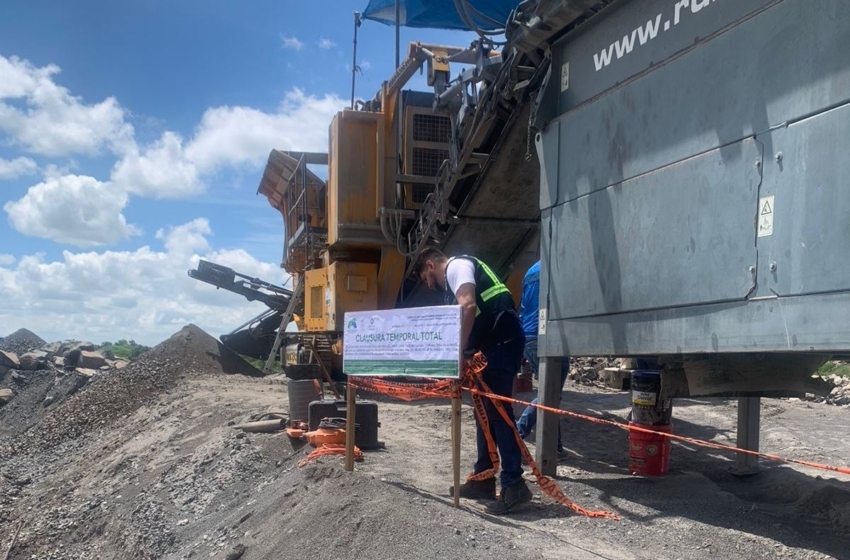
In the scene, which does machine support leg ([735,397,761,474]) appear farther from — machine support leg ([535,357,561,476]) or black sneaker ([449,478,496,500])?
black sneaker ([449,478,496,500])

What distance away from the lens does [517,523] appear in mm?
4738

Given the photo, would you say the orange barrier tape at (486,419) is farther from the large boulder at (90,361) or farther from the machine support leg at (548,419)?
the large boulder at (90,361)

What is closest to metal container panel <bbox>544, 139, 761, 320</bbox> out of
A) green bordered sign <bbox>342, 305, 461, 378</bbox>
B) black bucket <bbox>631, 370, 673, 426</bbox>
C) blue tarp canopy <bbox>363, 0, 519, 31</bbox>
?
black bucket <bbox>631, 370, 673, 426</bbox>

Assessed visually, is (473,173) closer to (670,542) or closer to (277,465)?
(277,465)

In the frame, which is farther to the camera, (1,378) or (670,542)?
(1,378)

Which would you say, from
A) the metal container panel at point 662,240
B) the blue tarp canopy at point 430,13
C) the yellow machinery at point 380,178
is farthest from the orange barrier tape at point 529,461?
the blue tarp canopy at point 430,13

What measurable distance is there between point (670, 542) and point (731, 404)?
630 cm

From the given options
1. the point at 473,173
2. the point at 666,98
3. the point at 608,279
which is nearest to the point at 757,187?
the point at 666,98

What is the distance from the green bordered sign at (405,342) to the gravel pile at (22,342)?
90.1 feet

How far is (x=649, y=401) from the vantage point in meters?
5.98

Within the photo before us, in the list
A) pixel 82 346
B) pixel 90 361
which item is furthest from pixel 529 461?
pixel 82 346

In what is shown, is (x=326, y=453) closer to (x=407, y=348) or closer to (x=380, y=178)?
(x=407, y=348)

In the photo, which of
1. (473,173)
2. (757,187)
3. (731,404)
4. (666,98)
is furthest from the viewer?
(731,404)

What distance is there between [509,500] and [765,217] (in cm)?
234
